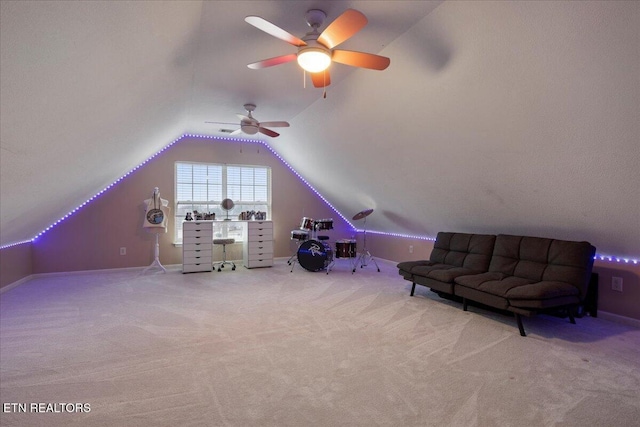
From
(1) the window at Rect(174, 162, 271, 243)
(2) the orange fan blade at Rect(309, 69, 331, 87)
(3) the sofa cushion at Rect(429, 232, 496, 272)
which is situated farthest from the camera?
(1) the window at Rect(174, 162, 271, 243)

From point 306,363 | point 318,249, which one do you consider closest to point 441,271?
point 306,363

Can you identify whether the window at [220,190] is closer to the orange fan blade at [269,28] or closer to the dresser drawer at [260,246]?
the dresser drawer at [260,246]

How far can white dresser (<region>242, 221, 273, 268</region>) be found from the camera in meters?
6.91

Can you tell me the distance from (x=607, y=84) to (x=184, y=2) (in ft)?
10.1

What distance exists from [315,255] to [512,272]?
3.33 metres

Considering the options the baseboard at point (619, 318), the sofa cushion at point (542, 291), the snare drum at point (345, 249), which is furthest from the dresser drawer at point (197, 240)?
the baseboard at point (619, 318)

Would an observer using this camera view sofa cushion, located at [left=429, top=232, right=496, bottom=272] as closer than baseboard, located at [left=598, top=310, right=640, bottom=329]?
No

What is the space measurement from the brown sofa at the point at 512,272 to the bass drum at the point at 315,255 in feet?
5.96

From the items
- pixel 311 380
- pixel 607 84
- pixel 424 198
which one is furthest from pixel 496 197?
pixel 311 380

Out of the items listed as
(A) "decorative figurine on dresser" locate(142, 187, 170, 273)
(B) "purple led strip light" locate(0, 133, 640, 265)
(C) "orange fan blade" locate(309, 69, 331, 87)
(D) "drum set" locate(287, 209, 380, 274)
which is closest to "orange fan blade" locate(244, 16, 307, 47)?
(C) "orange fan blade" locate(309, 69, 331, 87)

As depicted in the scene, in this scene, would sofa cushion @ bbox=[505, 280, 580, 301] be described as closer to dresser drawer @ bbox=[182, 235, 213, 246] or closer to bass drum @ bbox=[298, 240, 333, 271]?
bass drum @ bbox=[298, 240, 333, 271]

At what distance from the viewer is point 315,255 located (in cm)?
644

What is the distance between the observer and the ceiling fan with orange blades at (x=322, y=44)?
2.29 meters

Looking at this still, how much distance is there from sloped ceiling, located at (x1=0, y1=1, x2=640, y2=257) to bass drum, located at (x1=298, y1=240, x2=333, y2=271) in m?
1.91
